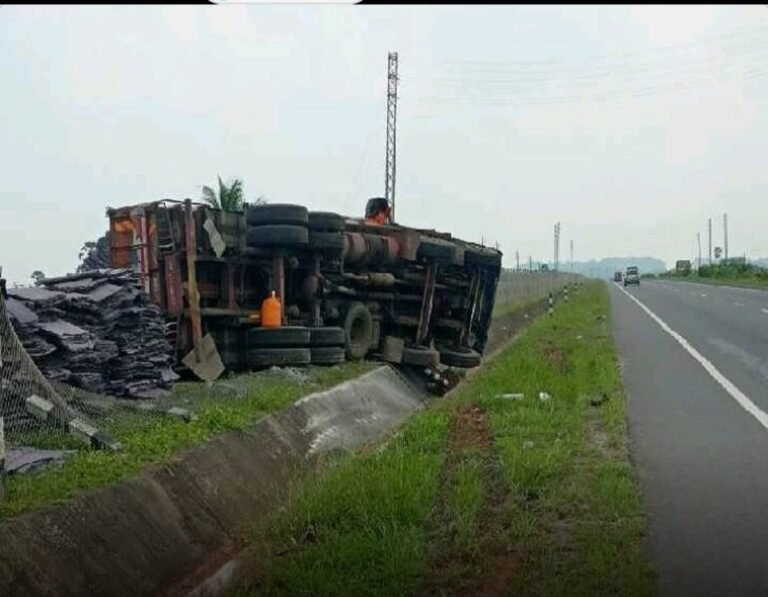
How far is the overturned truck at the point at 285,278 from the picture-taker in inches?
470

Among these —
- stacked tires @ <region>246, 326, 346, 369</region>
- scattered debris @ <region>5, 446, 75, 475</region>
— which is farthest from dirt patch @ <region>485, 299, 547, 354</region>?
scattered debris @ <region>5, 446, 75, 475</region>

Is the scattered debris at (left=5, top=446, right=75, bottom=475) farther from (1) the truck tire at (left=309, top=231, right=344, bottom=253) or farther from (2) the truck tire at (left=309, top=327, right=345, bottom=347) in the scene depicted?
(1) the truck tire at (left=309, top=231, right=344, bottom=253)

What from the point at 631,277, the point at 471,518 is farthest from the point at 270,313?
the point at 631,277

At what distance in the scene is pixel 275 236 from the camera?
12.5m

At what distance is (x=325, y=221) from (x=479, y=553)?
7960mm

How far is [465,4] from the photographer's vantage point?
13.2 feet

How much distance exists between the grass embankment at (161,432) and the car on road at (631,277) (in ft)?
253

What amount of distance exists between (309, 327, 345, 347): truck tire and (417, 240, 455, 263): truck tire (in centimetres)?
321

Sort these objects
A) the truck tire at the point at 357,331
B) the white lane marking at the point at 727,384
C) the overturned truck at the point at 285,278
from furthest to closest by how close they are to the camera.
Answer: the truck tire at the point at 357,331, the overturned truck at the point at 285,278, the white lane marking at the point at 727,384

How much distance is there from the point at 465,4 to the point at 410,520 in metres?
3.59

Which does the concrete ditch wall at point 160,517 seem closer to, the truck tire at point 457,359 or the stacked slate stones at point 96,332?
the stacked slate stones at point 96,332

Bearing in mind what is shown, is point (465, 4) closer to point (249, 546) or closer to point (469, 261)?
point (249, 546)

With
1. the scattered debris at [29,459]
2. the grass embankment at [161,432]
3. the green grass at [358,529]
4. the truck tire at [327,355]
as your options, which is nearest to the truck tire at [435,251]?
the truck tire at [327,355]

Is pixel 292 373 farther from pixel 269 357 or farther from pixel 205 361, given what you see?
pixel 205 361
